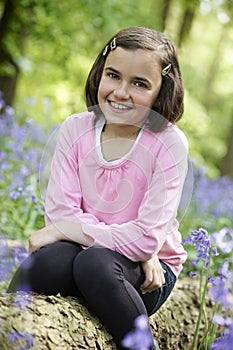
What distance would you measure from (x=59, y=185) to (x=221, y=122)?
14.3 meters

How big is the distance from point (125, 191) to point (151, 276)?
0.93ft

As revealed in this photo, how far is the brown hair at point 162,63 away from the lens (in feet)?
7.00

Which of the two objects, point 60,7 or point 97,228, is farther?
point 60,7

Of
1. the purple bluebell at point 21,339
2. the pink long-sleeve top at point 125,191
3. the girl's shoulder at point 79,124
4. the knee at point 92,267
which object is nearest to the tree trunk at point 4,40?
the girl's shoulder at point 79,124

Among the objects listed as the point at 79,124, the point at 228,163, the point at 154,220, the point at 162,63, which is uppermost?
the point at 162,63

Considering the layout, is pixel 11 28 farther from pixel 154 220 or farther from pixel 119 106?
pixel 154 220

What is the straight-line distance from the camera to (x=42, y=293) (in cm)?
208

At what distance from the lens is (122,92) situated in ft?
6.94

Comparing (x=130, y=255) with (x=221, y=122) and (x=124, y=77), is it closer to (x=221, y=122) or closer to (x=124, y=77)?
(x=124, y=77)

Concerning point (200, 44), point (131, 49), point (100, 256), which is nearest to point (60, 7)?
point (131, 49)

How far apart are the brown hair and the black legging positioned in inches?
19.6

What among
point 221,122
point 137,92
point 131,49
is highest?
point 131,49

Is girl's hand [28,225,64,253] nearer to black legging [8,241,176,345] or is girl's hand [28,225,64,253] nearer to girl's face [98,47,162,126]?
black legging [8,241,176,345]

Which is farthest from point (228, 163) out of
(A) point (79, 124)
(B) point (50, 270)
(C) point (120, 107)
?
(B) point (50, 270)
